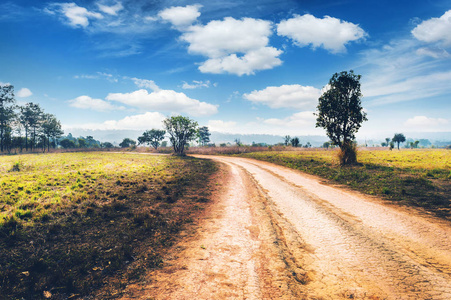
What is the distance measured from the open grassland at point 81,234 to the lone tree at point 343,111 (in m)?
20.1

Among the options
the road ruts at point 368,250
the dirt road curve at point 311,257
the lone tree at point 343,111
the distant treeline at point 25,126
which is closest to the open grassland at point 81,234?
the dirt road curve at point 311,257

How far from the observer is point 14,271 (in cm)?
468

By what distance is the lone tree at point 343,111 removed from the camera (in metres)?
23.5

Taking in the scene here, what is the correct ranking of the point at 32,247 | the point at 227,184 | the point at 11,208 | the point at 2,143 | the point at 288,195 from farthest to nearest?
the point at 2,143 < the point at 227,184 < the point at 288,195 < the point at 11,208 < the point at 32,247

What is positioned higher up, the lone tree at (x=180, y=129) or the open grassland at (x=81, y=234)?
the lone tree at (x=180, y=129)

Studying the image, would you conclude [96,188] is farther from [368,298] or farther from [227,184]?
[368,298]

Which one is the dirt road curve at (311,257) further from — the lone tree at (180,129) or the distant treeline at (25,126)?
the distant treeline at (25,126)

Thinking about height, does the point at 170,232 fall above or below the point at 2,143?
below

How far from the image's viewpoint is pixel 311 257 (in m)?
5.50

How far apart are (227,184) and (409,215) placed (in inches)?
424

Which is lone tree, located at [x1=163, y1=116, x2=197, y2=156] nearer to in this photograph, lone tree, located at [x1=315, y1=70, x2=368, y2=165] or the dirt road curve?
lone tree, located at [x1=315, y1=70, x2=368, y2=165]

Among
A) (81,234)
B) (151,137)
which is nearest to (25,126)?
(151,137)

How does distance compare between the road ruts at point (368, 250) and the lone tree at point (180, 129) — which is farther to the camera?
the lone tree at point (180, 129)

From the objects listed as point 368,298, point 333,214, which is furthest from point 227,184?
point 368,298
